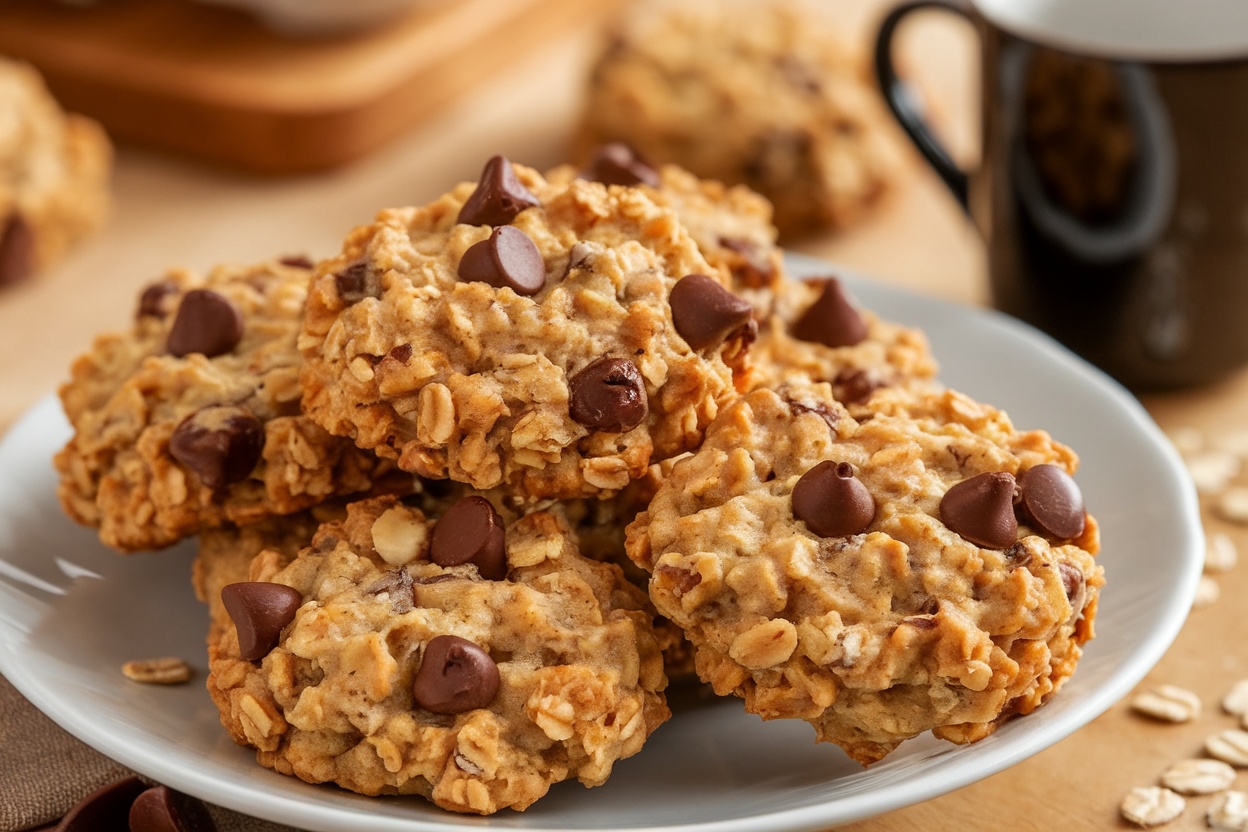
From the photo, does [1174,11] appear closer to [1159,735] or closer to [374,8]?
[1159,735]

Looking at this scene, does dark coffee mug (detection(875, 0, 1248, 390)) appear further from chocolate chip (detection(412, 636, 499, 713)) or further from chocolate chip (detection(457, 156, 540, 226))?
chocolate chip (detection(412, 636, 499, 713))

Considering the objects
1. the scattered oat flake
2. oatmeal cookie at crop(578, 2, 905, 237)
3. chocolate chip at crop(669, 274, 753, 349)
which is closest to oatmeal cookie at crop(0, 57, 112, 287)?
oatmeal cookie at crop(578, 2, 905, 237)

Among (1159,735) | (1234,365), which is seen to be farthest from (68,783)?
(1234,365)

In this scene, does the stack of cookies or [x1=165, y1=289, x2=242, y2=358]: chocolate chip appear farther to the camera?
[x1=165, y1=289, x2=242, y2=358]: chocolate chip

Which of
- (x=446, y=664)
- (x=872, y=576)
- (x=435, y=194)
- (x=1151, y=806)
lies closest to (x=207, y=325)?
(x=446, y=664)

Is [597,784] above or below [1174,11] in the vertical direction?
below

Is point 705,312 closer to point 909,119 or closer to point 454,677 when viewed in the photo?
point 454,677
